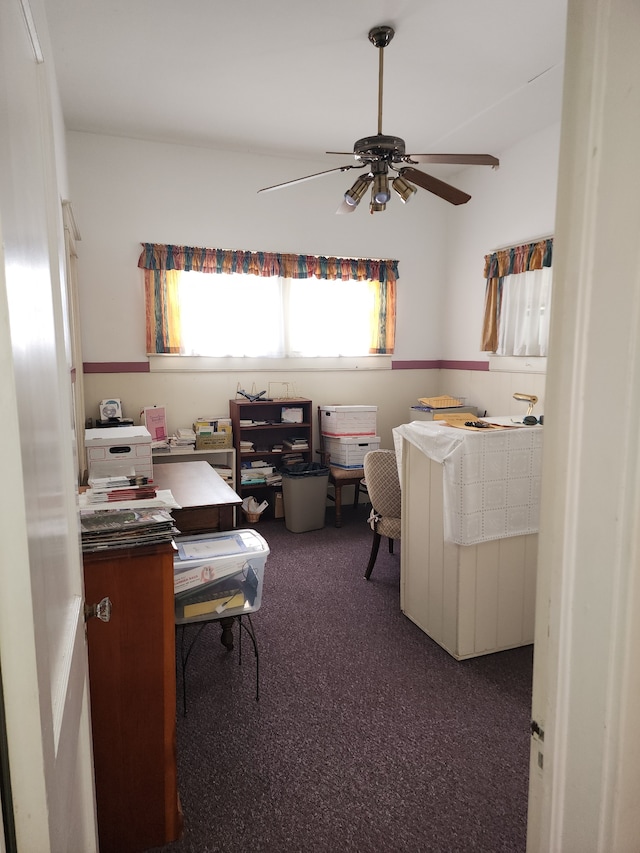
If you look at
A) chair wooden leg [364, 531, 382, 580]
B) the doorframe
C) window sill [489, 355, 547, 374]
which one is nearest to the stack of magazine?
the doorframe

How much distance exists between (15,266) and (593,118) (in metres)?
0.75

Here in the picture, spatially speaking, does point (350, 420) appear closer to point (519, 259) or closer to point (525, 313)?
point (525, 313)

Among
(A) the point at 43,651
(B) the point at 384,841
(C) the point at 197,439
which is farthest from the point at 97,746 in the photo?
(C) the point at 197,439

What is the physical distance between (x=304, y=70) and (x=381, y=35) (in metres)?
0.61

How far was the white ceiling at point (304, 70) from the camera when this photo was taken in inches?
112

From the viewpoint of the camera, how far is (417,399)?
568cm

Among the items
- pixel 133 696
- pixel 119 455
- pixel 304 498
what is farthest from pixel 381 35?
pixel 133 696

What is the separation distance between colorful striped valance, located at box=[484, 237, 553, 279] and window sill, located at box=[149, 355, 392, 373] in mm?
1289

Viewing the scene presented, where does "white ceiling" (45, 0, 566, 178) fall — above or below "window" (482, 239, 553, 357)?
above

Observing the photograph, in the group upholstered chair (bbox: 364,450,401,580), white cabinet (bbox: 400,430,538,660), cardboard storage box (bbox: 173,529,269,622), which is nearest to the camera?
cardboard storage box (bbox: 173,529,269,622)

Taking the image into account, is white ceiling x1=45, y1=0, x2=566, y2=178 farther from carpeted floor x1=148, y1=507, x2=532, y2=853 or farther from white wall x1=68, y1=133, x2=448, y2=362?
carpeted floor x1=148, y1=507, x2=532, y2=853

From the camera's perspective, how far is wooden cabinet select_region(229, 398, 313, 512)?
4.79 metres

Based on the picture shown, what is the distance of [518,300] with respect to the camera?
4629 mm

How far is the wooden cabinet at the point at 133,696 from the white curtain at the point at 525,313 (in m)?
3.66
